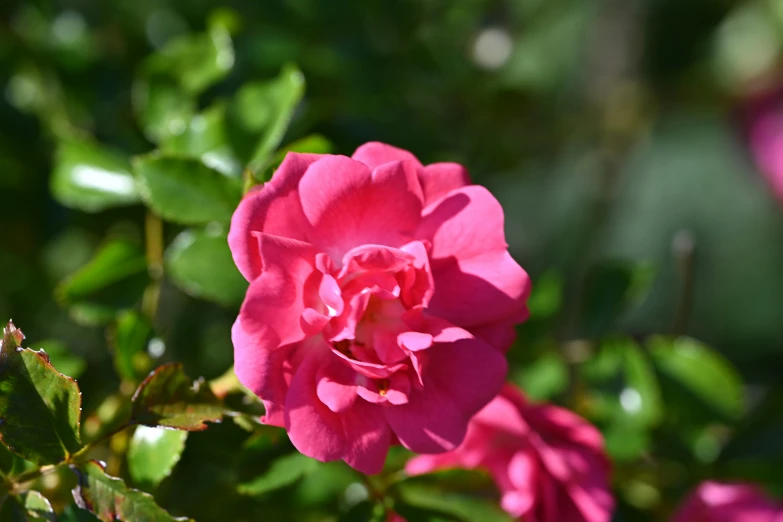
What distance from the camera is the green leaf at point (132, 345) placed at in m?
0.65

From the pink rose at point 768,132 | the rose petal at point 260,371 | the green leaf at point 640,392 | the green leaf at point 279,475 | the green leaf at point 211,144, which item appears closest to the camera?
the rose petal at point 260,371

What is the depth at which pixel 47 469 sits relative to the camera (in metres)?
0.53

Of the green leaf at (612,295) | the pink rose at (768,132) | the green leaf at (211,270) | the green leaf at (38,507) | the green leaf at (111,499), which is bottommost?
the pink rose at (768,132)

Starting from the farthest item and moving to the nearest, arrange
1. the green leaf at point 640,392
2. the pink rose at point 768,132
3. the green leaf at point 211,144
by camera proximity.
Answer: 1. the pink rose at point 768,132
2. the green leaf at point 640,392
3. the green leaf at point 211,144

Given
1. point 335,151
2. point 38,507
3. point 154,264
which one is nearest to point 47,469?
point 38,507

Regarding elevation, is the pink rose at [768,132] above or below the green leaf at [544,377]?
below

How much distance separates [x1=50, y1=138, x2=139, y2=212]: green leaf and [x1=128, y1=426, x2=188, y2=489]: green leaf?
26cm

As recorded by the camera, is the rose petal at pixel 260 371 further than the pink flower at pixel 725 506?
No

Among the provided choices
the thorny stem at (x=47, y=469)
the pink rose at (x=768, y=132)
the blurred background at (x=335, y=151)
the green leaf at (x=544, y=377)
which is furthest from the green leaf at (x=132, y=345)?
the pink rose at (x=768, y=132)

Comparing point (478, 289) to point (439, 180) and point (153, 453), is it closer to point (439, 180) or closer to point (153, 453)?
point (439, 180)

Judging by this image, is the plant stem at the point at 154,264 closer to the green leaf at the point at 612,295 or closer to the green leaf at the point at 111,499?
the green leaf at the point at 111,499

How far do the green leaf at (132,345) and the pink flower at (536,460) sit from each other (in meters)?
0.23

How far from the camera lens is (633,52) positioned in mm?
1920

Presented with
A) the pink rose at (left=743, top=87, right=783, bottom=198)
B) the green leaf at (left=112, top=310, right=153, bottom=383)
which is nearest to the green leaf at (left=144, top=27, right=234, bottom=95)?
the green leaf at (left=112, top=310, right=153, bottom=383)
